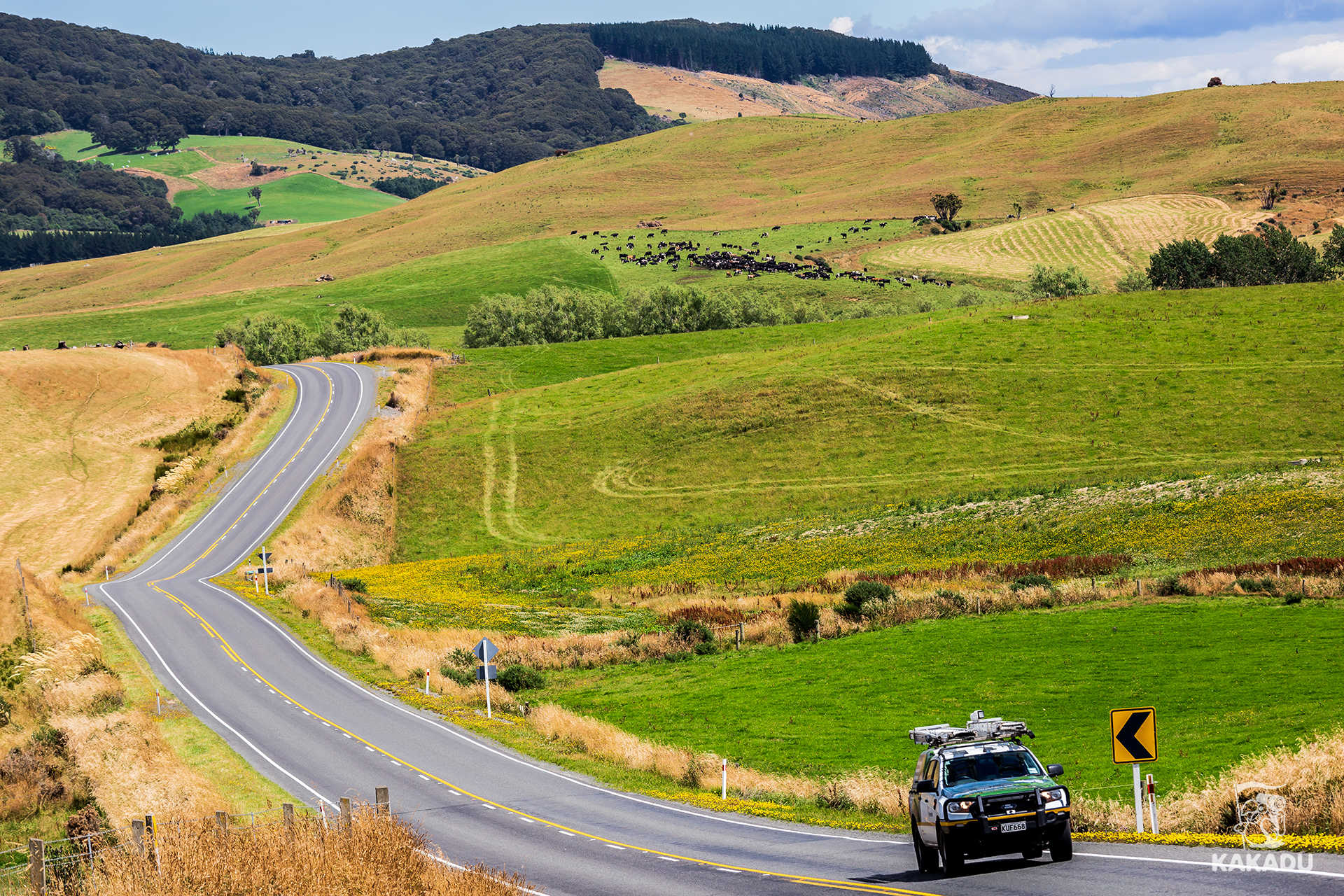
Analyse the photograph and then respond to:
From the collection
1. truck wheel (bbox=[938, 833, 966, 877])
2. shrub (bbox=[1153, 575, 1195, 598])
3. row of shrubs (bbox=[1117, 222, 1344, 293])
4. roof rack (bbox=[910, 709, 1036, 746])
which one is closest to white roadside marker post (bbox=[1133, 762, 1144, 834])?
roof rack (bbox=[910, 709, 1036, 746])

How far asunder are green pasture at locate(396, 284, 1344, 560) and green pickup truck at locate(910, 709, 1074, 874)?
5329 cm

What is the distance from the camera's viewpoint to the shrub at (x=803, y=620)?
49469 millimetres

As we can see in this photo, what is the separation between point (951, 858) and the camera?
19.0m

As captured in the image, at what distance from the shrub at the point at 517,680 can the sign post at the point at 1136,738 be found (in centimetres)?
2874

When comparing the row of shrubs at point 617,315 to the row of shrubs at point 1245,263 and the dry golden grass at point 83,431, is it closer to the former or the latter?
the dry golden grass at point 83,431

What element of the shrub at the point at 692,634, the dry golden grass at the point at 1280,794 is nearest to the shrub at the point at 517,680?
the shrub at the point at 692,634

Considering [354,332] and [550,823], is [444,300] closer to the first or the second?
[354,332]

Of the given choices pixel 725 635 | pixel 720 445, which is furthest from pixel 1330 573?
pixel 720 445

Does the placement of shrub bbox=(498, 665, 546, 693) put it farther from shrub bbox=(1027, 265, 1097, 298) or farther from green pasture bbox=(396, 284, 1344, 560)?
shrub bbox=(1027, 265, 1097, 298)

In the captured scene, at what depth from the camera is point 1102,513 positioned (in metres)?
62.9

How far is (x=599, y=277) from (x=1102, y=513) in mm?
134854

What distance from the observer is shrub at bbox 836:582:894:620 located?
50.6 m

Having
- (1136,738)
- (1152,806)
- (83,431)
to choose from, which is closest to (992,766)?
(1152,806)

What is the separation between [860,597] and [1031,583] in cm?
736
